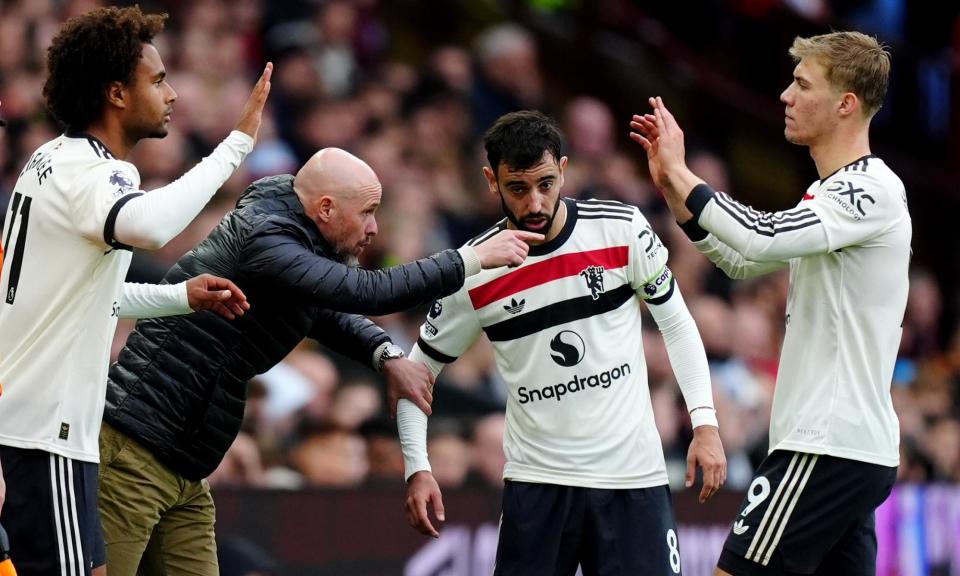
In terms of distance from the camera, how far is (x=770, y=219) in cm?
534

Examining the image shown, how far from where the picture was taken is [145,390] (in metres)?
5.42

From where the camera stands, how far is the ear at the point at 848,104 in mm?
5543

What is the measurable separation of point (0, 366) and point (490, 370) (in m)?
5.56

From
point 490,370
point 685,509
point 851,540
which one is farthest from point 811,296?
point 490,370

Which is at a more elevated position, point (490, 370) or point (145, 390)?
point (490, 370)

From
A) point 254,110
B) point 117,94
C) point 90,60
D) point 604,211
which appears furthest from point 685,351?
point 90,60

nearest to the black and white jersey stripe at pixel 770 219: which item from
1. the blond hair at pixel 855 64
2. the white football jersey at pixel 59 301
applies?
the blond hair at pixel 855 64

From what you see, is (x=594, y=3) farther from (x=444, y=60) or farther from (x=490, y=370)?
(x=490, y=370)

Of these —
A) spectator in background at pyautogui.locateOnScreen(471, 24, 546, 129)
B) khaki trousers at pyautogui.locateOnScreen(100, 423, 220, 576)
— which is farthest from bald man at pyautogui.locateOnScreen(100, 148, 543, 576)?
spectator in background at pyautogui.locateOnScreen(471, 24, 546, 129)

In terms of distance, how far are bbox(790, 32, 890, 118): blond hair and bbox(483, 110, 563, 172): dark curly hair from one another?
1.01m

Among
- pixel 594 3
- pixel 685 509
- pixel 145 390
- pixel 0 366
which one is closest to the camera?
pixel 0 366

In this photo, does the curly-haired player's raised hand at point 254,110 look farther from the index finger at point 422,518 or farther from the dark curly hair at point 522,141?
the index finger at point 422,518

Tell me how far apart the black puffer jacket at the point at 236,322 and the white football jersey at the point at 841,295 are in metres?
1.11

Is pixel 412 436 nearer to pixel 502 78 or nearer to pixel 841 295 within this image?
pixel 841 295
